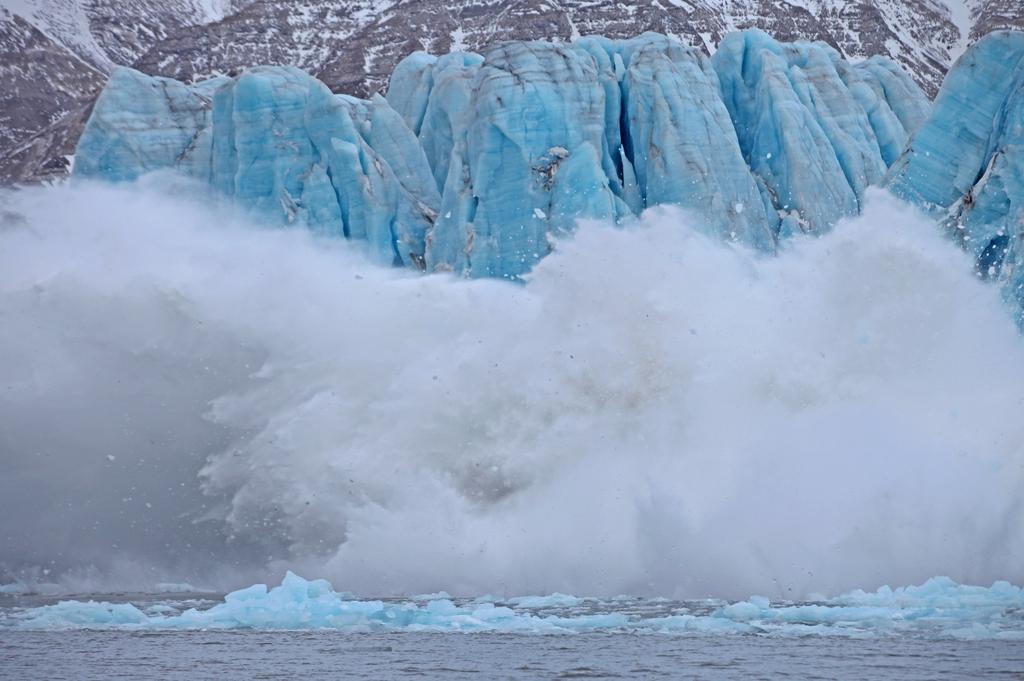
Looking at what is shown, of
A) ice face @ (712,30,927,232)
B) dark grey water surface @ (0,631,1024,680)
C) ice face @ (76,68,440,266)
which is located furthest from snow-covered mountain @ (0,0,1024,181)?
dark grey water surface @ (0,631,1024,680)

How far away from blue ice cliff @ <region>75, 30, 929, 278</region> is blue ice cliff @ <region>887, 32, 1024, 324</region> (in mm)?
6320

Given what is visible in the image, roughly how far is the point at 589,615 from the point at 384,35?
7317 cm

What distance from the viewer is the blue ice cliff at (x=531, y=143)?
36.8 metres

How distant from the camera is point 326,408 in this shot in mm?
21609

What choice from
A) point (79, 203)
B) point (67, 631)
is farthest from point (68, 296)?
point (79, 203)

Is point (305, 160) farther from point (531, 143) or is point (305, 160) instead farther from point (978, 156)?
point (978, 156)

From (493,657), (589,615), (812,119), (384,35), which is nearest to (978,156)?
(812,119)

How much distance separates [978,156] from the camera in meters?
29.2

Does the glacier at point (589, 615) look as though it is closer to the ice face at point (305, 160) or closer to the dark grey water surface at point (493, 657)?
the dark grey water surface at point (493, 657)

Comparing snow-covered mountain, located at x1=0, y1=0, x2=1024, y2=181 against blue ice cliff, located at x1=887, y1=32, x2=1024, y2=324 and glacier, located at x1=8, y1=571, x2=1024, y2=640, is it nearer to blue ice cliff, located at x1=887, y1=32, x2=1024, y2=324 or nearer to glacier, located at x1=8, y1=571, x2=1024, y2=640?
blue ice cliff, located at x1=887, y1=32, x2=1024, y2=324

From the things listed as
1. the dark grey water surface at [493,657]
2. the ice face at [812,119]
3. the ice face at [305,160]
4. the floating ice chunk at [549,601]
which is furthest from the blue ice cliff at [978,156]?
the ice face at [305,160]

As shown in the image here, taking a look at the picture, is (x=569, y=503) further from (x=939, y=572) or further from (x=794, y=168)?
(x=794, y=168)

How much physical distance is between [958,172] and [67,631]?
19612 mm

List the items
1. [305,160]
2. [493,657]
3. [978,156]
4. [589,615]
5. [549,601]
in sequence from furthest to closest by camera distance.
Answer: [305,160] < [978,156] < [549,601] < [589,615] < [493,657]
